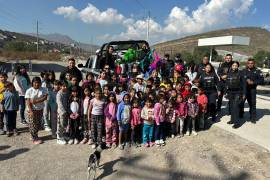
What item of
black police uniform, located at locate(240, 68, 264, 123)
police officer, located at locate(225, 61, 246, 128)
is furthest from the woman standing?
black police uniform, located at locate(240, 68, 264, 123)

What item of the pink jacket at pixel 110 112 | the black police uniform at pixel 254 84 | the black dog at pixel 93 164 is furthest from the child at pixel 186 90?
the black dog at pixel 93 164

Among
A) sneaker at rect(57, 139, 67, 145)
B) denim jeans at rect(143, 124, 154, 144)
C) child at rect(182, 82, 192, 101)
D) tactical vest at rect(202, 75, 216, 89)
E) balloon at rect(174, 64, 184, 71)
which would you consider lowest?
sneaker at rect(57, 139, 67, 145)

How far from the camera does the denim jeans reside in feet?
21.5

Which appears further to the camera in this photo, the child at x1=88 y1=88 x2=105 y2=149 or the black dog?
the child at x1=88 y1=88 x2=105 y2=149

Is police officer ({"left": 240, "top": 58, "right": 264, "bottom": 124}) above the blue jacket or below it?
above

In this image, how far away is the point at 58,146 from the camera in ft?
21.5

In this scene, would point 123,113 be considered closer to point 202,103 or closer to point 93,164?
point 93,164

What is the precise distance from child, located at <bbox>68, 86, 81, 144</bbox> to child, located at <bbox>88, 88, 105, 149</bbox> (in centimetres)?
34

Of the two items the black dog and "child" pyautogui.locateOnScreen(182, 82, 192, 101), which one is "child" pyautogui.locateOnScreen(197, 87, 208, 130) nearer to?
"child" pyautogui.locateOnScreen(182, 82, 192, 101)

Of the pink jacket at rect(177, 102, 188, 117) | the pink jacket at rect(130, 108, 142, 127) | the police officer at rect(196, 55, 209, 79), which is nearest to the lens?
the pink jacket at rect(130, 108, 142, 127)

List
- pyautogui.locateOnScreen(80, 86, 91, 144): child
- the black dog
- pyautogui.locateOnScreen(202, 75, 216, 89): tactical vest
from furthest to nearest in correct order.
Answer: pyautogui.locateOnScreen(202, 75, 216, 89): tactical vest → pyautogui.locateOnScreen(80, 86, 91, 144): child → the black dog

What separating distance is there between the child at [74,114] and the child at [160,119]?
1.76 m

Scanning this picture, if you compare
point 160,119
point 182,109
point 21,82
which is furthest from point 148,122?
point 21,82

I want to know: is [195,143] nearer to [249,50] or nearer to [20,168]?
[20,168]
